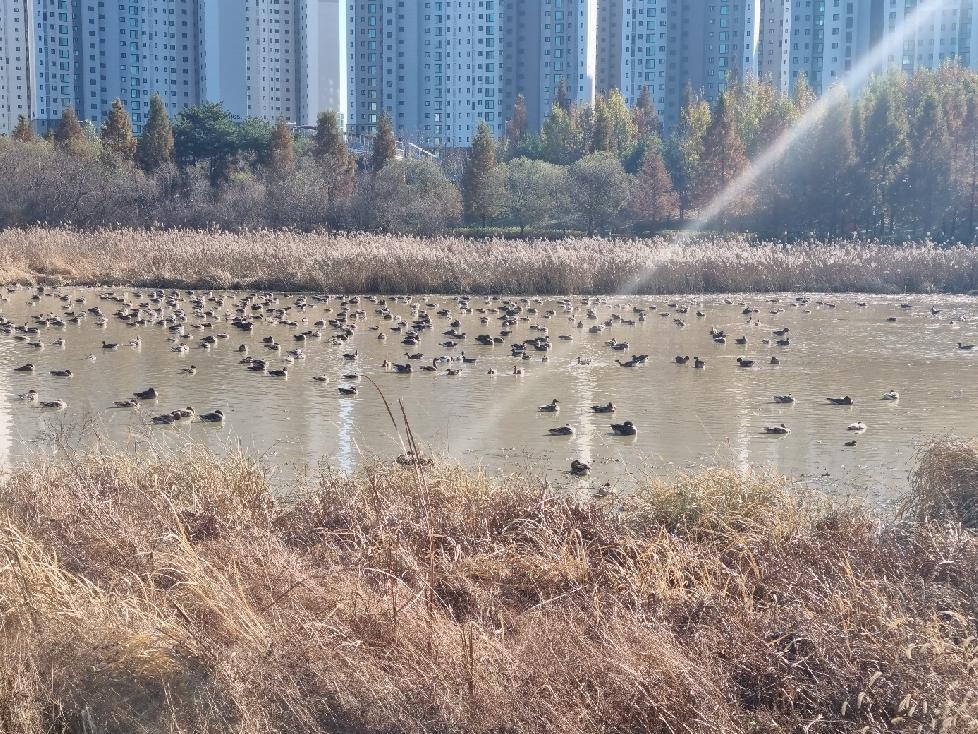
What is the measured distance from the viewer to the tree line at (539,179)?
4966cm

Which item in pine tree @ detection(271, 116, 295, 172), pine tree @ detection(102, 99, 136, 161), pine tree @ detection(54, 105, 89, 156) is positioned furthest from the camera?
pine tree @ detection(102, 99, 136, 161)

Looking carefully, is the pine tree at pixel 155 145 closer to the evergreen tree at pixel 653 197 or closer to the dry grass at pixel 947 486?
the evergreen tree at pixel 653 197

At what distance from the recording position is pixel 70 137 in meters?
57.5

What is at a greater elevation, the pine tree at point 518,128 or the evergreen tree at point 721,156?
the pine tree at point 518,128

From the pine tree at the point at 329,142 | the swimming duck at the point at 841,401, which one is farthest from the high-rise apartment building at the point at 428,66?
the swimming duck at the point at 841,401

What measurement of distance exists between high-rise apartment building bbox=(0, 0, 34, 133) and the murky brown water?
92266 mm

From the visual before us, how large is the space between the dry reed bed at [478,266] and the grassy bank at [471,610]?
72.7 feet

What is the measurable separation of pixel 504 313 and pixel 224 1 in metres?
93.0

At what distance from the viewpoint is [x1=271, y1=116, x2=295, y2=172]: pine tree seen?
186 feet

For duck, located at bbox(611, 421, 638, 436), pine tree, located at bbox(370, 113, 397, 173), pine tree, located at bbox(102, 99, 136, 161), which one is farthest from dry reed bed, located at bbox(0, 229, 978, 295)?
pine tree, located at bbox(370, 113, 397, 173)

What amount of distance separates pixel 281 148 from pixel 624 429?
4877cm

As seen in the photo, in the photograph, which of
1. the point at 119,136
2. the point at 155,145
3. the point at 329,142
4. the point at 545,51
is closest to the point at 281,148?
the point at 329,142

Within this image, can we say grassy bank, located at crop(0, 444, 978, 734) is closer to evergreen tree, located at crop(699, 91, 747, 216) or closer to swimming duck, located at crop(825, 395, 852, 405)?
swimming duck, located at crop(825, 395, 852, 405)

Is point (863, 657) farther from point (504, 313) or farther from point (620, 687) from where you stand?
point (504, 313)
